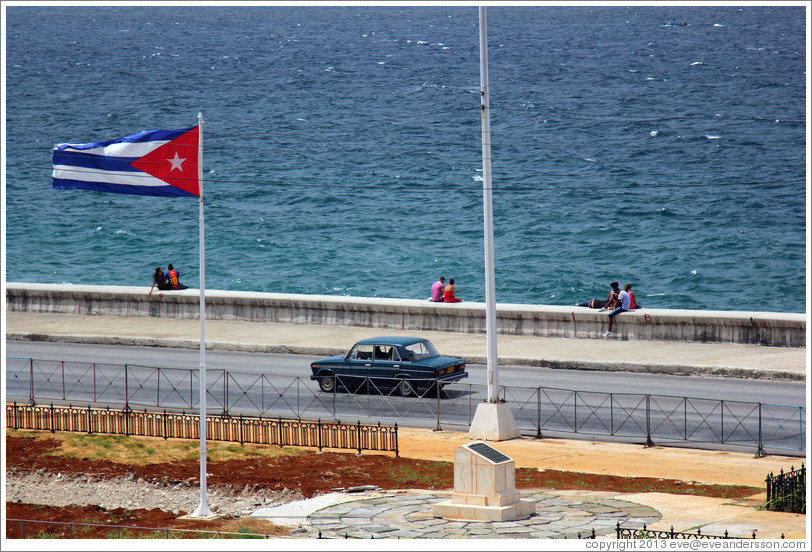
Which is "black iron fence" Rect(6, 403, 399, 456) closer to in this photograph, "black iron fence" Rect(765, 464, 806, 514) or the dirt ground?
the dirt ground

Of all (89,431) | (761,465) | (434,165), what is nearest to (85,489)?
(89,431)

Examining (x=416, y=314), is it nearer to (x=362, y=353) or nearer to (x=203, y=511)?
(x=362, y=353)

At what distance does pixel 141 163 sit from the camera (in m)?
18.0

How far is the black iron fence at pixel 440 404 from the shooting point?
2317 centimetres

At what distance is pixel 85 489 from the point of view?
20312 mm

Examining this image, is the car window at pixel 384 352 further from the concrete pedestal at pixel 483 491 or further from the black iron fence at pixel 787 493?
the black iron fence at pixel 787 493

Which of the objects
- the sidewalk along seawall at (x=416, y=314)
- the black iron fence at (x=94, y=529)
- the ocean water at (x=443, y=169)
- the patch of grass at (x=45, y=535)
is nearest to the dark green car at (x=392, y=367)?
the sidewalk along seawall at (x=416, y=314)

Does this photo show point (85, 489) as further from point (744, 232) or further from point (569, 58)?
point (569, 58)

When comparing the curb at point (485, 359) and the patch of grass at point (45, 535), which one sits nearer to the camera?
the patch of grass at point (45, 535)

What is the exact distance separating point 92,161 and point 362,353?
35.1 ft

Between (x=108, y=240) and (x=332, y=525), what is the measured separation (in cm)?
5971

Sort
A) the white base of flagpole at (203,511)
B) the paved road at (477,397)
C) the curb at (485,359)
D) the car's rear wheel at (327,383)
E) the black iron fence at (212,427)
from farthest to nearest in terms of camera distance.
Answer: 1. the curb at (485,359)
2. the car's rear wheel at (327,383)
3. the paved road at (477,397)
4. the black iron fence at (212,427)
5. the white base of flagpole at (203,511)

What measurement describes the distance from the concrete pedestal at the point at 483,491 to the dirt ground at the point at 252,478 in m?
2.31

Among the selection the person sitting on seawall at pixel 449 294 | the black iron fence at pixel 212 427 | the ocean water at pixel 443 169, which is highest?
the ocean water at pixel 443 169
